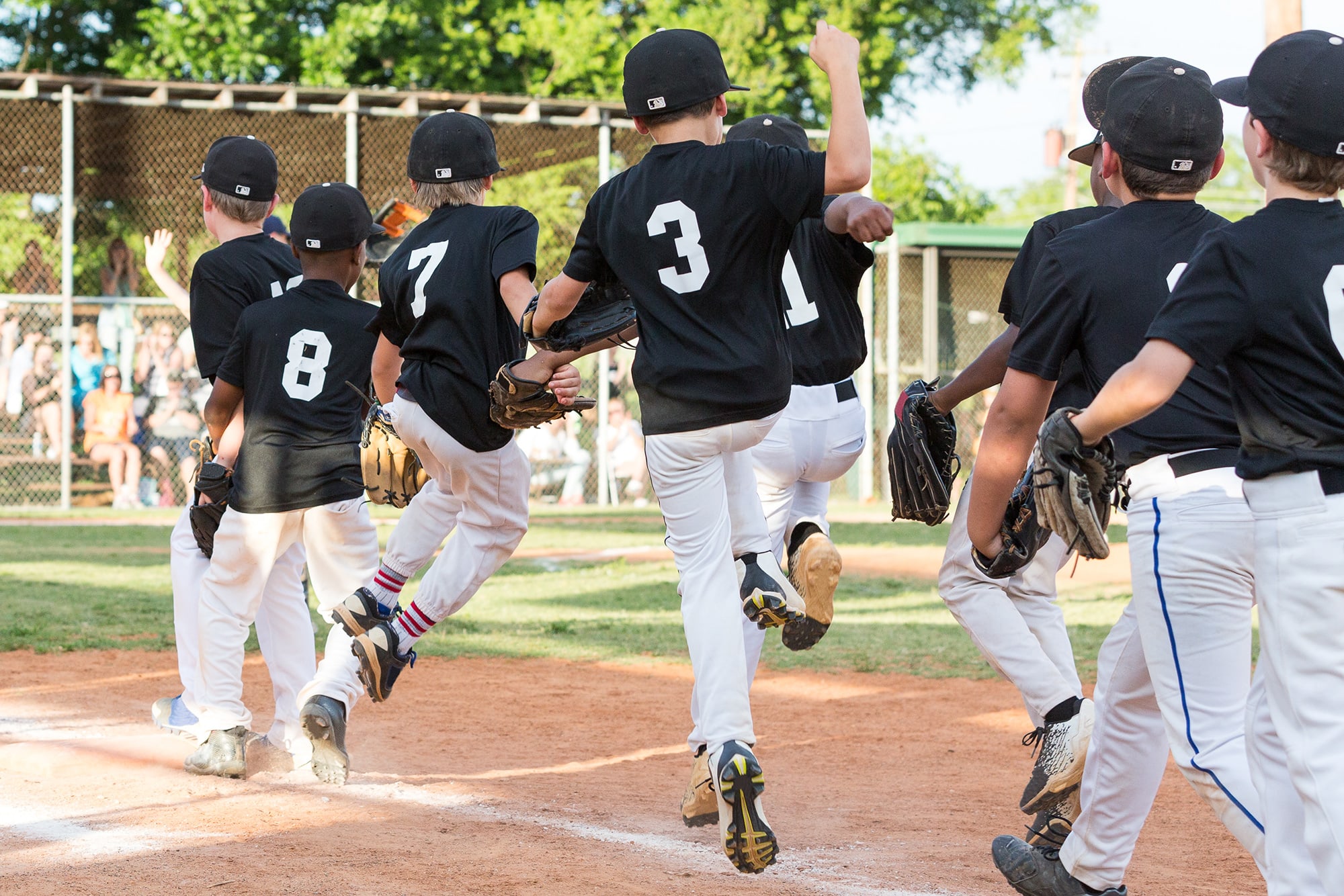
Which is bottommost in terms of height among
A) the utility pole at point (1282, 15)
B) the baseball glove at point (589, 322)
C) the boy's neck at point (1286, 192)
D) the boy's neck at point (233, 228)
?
the baseball glove at point (589, 322)

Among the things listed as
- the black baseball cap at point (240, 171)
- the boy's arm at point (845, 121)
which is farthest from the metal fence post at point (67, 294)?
the boy's arm at point (845, 121)

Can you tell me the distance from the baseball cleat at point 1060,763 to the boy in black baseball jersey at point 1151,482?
29 cm

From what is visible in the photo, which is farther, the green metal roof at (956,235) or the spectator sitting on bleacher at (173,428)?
the green metal roof at (956,235)

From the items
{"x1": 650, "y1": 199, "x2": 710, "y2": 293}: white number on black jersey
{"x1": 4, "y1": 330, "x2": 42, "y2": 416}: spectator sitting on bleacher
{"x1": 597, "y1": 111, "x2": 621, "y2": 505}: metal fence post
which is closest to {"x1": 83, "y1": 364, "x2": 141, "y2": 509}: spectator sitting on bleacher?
{"x1": 4, "y1": 330, "x2": 42, "y2": 416}: spectator sitting on bleacher

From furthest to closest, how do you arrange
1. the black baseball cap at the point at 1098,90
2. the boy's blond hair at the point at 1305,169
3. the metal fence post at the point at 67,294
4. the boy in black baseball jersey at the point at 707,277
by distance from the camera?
the metal fence post at the point at 67,294 < the black baseball cap at the point at 1098,90 < the boy in black baseball jersey at the point at 707,277 < the boy's blond hair at the point at 1305,169

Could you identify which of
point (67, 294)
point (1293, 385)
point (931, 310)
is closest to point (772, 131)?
point (1293, 385)

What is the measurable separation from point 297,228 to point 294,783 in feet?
6.73

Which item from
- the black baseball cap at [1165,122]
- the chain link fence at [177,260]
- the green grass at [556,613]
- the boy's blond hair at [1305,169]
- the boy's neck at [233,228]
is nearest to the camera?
the boy's blond hair at [1305,169]

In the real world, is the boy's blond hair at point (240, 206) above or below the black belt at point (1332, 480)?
above

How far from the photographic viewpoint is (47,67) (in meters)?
22.6

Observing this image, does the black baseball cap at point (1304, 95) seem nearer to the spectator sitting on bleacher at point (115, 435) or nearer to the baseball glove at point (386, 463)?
the baseball glove at point (386, 463)

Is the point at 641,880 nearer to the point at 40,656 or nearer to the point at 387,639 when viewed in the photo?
the point at 387,639

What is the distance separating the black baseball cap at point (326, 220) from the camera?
5.21 m

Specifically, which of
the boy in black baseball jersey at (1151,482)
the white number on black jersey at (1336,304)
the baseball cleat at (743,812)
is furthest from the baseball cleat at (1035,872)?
the white number on black jersey at (1336,304)
